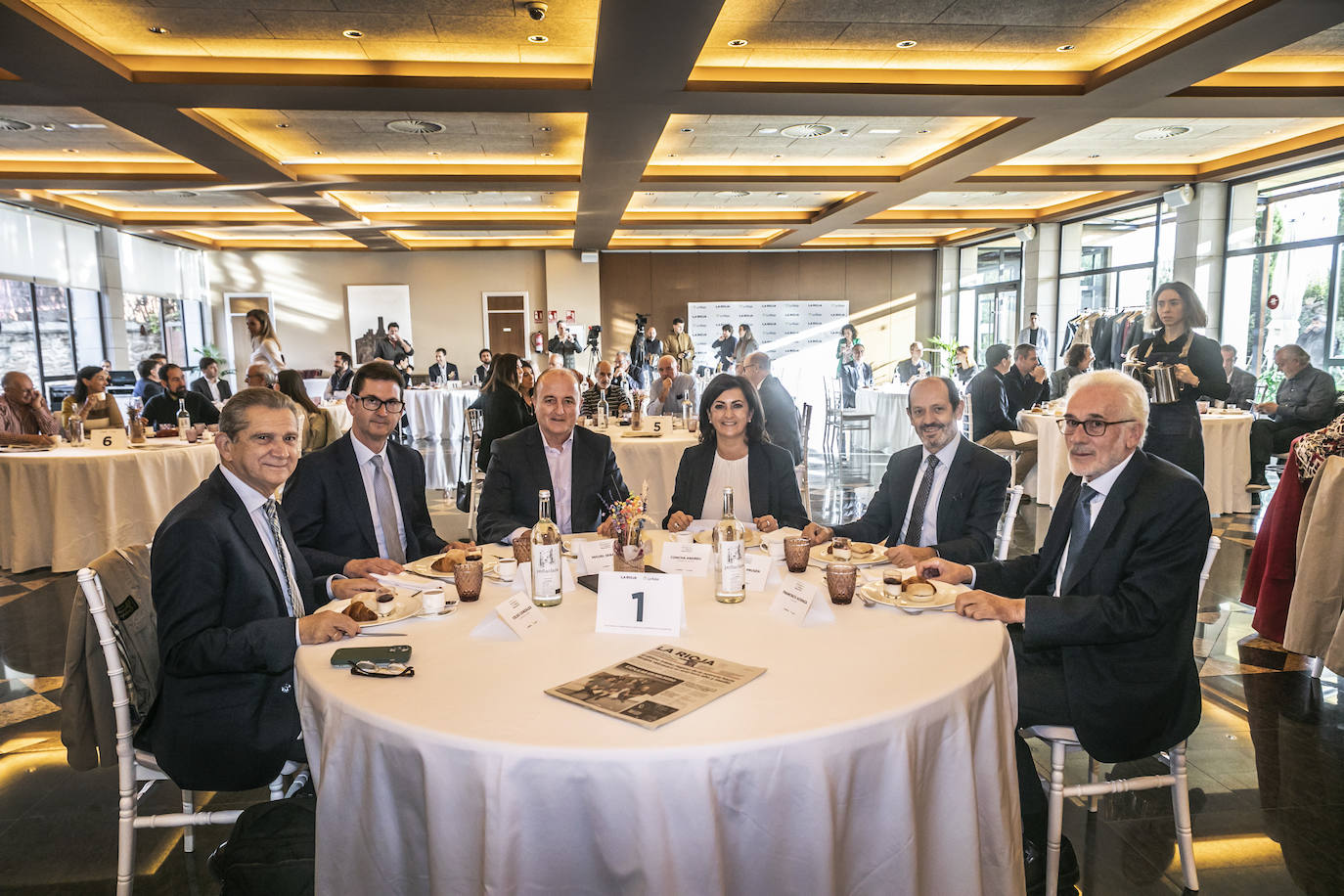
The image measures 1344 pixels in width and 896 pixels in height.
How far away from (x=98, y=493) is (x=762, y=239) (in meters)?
12.4

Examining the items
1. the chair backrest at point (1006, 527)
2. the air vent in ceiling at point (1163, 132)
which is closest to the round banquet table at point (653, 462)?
the chair backrest at point (1006, 527)

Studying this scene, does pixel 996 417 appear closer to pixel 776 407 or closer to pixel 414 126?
pixel 776 407

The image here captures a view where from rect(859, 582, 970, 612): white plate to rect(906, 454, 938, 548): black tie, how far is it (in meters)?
0.87

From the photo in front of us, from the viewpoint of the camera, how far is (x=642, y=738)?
4.09ft

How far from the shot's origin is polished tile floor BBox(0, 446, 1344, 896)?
2.22 meters

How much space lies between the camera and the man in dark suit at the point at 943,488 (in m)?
2.81

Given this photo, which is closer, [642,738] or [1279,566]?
[642,738]

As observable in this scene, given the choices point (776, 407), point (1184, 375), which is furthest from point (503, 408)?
point (1184, 375)

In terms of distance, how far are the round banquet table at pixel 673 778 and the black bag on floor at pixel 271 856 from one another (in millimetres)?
323

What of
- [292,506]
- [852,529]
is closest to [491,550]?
[292,506]

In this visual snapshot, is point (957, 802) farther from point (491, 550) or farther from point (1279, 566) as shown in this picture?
point (1279, 566)

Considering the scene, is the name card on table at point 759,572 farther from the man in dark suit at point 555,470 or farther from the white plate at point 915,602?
the man in dark suit at point 555,470

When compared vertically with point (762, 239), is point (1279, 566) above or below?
below

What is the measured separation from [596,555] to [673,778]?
1.06 metres
